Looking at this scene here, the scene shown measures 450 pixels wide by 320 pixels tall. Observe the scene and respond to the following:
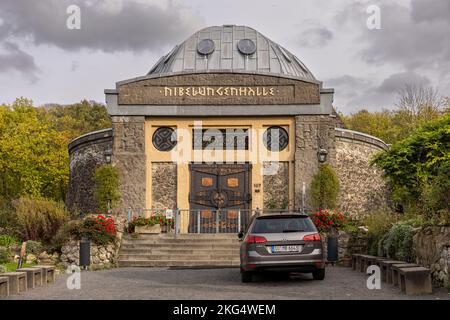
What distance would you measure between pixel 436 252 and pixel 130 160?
14.7 metres

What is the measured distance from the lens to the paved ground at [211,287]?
10828 mm

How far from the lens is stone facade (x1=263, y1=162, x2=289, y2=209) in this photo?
24.3 m

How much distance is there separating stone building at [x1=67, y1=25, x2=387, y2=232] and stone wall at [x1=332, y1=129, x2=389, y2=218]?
124cm

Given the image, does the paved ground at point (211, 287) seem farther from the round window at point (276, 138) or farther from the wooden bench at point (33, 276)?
the round window at point (276, 138)

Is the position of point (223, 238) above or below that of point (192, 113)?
below

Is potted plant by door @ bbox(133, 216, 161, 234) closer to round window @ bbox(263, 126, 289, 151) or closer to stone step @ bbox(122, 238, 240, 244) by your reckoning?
stone step @ bbox(122, 238, 240, 244)

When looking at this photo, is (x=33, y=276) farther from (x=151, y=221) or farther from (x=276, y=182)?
(x=276, y=182)

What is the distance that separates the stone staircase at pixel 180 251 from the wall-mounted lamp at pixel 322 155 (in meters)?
5.23

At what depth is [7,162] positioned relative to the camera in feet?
113

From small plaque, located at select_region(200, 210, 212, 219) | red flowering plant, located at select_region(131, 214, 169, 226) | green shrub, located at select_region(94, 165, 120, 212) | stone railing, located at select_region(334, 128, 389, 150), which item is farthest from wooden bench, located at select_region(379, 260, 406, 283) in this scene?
Result: green shrub, located at select_region(94, 165, 120, 212)

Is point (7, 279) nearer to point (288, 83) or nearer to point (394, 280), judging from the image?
point (394, 280)

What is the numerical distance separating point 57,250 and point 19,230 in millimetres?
2199

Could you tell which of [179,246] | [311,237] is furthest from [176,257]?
[311,237]

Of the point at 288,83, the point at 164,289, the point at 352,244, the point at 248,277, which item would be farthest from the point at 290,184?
the point at 164,289
